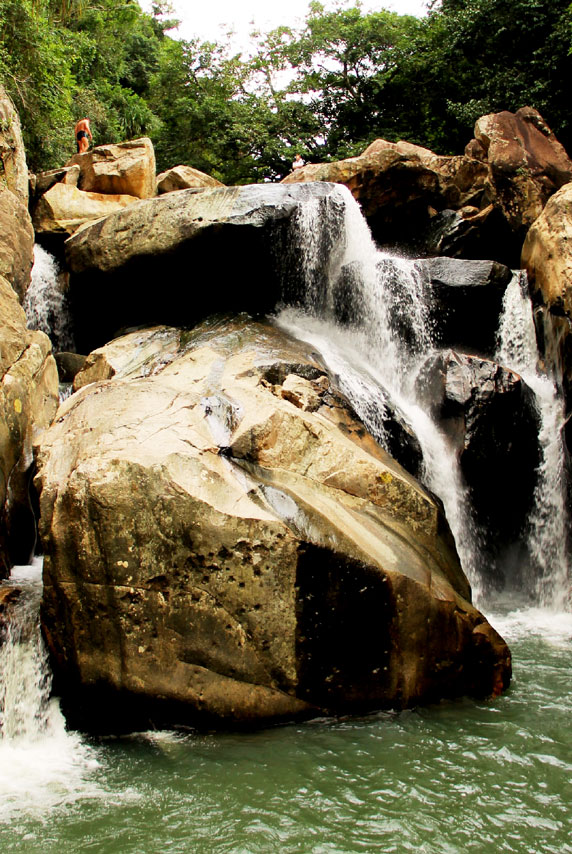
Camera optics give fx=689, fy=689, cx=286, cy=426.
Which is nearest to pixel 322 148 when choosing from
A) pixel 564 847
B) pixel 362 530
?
pixel 362 530

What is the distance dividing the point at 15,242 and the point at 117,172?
5973mm

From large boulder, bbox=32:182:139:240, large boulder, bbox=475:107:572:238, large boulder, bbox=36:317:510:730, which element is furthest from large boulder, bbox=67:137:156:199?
large boulder, bbox=36:317:510:730

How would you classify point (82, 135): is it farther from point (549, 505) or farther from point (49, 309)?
point (549, 505)

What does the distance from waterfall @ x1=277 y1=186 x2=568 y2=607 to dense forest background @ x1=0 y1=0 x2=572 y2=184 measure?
36.2 feet

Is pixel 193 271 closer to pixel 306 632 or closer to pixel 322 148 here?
pixel 306 632

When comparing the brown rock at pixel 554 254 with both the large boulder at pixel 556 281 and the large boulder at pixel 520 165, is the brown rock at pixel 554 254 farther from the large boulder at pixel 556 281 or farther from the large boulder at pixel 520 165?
the large boulder at pixel 520 165

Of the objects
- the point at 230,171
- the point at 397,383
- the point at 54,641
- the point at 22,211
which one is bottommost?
the point at 54,641

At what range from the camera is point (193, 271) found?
10.6 metres

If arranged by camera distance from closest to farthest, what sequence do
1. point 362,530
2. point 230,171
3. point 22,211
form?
point 362,530
point 22,211
point 230,171

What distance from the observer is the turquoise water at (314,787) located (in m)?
3.99

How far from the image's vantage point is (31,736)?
5176 millimetres

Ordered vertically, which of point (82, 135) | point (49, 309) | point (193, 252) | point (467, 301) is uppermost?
point (82, 135)

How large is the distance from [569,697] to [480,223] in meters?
11.4

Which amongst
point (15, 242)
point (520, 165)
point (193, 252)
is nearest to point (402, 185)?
point (520, 165)
